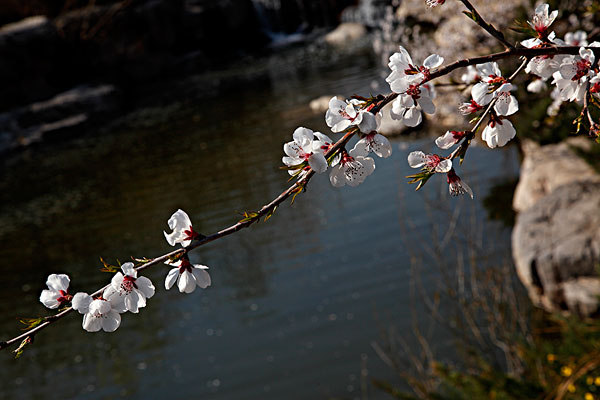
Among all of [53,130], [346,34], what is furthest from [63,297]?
[346,34]

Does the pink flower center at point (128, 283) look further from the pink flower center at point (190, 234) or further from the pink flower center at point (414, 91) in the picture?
the pink flower center at point (414, 91)

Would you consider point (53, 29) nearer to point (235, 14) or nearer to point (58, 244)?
point (235, 14)

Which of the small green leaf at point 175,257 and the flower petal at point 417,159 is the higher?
the flower petal at point 417,159

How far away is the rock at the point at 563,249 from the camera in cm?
414

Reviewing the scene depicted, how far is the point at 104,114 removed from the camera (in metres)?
16.2

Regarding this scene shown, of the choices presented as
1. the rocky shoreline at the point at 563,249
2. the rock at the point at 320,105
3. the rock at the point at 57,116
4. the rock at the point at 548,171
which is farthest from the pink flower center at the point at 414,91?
the rock at the point at 57,116

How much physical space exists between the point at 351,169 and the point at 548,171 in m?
5.15

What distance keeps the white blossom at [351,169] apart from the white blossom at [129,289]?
1.20 ft

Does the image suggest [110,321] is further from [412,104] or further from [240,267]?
[240,267]

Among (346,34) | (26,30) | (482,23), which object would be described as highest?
(26,30)

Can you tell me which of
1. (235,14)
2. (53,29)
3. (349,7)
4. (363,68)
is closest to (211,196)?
(363,68)

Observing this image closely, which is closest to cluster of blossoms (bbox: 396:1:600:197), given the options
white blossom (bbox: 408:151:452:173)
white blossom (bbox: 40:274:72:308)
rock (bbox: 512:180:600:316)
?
white blossom (bbox: 408:151:452:173)

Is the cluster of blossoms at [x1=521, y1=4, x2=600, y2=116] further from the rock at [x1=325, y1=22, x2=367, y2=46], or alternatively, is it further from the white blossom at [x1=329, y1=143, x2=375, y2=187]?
the rock at [x1=325, y1=22, x2=367, y2=46]

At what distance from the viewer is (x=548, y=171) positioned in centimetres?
568
